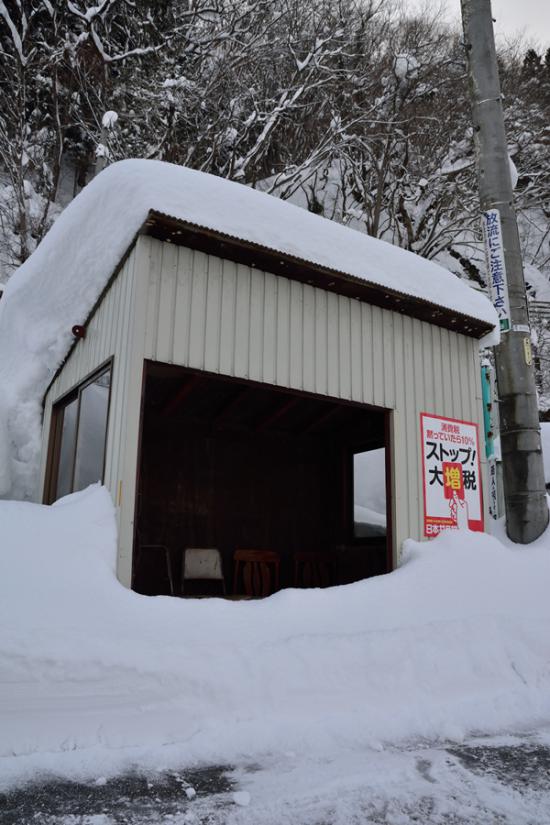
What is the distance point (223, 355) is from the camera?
5.27 m

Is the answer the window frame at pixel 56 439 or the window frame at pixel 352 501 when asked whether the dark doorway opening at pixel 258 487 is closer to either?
the window frame at pixel 352 501

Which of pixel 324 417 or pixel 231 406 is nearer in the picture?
pixel 231 406

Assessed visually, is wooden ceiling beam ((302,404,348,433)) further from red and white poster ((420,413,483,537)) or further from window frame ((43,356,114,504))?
window frame ((43,356,114,504))

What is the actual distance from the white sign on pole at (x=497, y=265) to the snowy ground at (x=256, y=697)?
289cm

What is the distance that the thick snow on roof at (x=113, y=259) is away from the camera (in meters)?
5.11

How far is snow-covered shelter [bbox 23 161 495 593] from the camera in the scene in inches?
198

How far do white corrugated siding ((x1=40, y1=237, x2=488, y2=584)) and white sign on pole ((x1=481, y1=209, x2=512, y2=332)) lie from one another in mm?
683

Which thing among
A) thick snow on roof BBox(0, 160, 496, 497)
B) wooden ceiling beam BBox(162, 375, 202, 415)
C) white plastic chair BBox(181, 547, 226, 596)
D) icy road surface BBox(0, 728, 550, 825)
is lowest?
icy road surface BBox(0, 728, 550, 825)

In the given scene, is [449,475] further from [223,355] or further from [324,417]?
[223,355]

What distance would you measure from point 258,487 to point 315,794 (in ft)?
21.1

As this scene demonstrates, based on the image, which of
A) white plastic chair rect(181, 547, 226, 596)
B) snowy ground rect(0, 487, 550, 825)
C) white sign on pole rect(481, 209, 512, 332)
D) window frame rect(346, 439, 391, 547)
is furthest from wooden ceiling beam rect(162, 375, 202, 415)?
white sign on pole rect(481, 209, 512, 332)

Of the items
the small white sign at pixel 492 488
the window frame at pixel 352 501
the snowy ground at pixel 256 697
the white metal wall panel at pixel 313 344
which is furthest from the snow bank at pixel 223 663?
the window frame at pixel 352 501

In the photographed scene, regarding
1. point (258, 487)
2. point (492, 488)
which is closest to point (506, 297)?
point (492, 488)

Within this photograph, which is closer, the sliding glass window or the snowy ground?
the snowy ground
